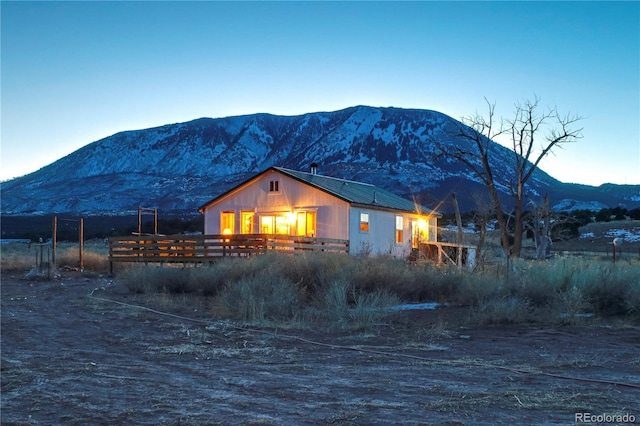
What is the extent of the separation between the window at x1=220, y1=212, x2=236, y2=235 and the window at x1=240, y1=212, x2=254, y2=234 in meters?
0.56

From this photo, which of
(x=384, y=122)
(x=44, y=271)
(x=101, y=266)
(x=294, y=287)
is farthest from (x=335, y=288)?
(x=384, y=122)

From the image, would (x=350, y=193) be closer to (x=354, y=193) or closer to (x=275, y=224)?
(x=354, y=193)

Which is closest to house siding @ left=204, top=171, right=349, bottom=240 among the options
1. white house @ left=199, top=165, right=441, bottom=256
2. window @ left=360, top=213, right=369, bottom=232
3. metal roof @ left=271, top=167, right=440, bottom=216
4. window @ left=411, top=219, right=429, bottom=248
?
white house @ left=199, top=165, right=441, bottom=256

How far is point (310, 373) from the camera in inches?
263

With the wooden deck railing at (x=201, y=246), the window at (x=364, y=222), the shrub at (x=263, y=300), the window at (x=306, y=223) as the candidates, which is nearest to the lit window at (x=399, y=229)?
the window at (x=364, y=222)

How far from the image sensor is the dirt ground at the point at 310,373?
5.07 meters

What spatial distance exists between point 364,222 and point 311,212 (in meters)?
2.36

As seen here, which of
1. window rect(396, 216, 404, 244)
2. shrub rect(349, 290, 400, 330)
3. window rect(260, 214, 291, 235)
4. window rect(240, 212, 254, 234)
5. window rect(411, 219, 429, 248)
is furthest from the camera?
window rect(411, 219, 429, 248)

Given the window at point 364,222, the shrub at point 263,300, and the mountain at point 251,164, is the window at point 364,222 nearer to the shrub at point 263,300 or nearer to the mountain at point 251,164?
the shrub at point 263,300

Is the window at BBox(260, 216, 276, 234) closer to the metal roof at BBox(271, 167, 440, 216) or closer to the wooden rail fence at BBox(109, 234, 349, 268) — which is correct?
the metal roof at BBox(271, 167, 440, 216)

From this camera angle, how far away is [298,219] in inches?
1088

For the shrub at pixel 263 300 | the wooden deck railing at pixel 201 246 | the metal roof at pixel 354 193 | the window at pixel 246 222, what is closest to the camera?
the shrub at pixel 263 300

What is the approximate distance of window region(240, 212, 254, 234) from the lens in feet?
94.1

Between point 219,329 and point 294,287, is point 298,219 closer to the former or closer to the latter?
point 294,287
